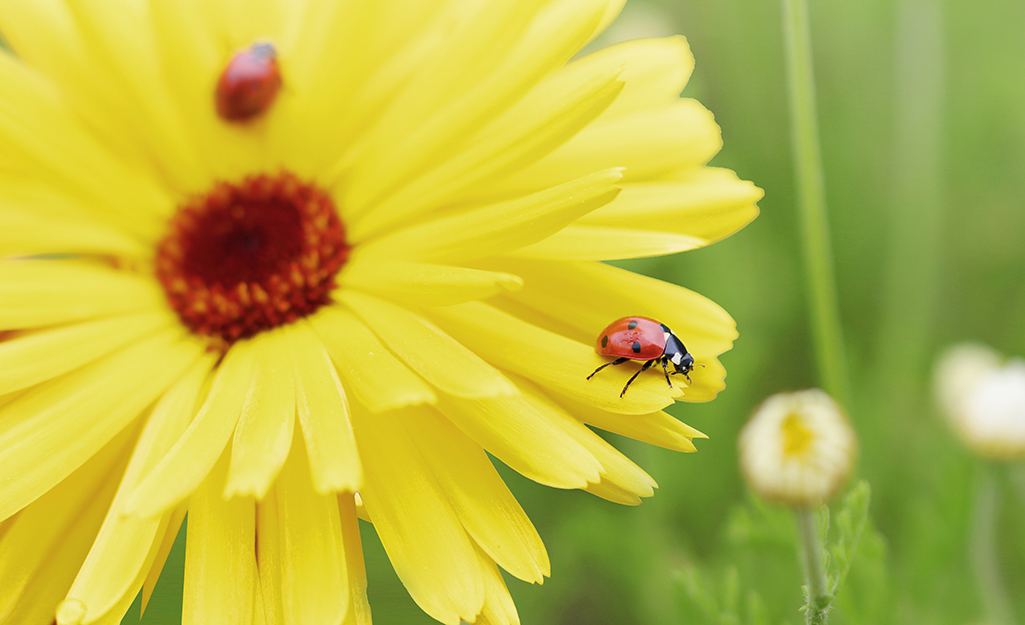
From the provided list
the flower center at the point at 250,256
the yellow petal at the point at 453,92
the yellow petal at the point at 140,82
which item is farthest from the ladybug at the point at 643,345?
the yellow petal at the point at 140,82

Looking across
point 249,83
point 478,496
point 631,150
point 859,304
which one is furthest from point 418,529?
point 859,304

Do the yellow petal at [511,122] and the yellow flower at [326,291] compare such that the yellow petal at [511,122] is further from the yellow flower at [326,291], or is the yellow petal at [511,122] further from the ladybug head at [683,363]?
the ladybug head at [683,363]

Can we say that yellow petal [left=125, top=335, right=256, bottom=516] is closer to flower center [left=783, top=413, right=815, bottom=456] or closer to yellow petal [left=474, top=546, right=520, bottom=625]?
yellow petal [left=474, top=546, right=520, bottom=625]

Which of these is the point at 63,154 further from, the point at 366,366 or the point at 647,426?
the point at 647,426

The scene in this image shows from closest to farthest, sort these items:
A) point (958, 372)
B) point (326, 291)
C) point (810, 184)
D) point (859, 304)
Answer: point (810, 184) → point (326, 291) → point (958, 372) → point (859, 304)

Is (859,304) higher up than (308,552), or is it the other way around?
(308,552)
